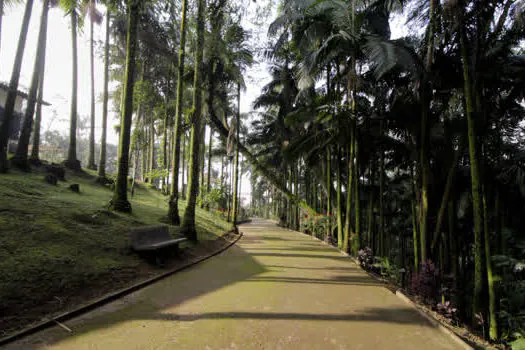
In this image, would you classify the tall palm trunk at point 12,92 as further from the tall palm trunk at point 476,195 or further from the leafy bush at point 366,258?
the tall palm trunk at point 476,195

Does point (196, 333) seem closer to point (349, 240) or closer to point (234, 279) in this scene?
point (234, 279)

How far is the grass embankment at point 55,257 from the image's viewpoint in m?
4.03

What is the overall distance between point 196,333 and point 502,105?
29.9 feet

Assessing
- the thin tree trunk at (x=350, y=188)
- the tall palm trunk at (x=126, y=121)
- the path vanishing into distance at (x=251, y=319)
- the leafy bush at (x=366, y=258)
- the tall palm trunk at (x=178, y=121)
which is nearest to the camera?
the path vanishing into distance at (x=251, y=319)

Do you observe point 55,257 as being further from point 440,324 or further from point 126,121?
point 440,324

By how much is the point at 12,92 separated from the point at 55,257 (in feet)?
36.9

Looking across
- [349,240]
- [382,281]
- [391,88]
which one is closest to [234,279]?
[382,281]

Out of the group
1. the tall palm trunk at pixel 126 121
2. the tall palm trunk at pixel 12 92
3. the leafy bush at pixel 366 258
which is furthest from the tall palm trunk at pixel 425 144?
the tall palm trunk at pixel 12 92

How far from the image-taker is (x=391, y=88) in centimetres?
959

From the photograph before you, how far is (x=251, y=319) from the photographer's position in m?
4.14

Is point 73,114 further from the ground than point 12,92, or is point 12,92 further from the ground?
point 73,114

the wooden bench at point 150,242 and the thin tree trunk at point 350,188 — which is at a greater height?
the thin tree trunk at point 350,188

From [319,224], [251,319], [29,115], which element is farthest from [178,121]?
[319,224]

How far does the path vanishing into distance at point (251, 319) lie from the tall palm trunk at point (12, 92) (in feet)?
34.6
